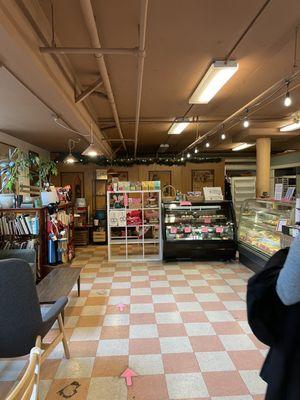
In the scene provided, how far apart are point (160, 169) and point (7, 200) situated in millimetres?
6641

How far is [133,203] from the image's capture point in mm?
6363

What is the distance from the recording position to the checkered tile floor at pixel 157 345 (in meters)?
2.31

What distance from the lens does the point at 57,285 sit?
360 cm

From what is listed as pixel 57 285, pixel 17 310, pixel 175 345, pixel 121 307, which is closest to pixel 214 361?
pixel 175 345

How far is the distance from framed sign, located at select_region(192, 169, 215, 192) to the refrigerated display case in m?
4.70

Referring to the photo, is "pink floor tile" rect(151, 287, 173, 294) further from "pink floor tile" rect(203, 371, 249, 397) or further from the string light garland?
the string light garland

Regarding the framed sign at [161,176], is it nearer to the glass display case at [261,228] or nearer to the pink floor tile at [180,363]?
the glass display case at [261,228]

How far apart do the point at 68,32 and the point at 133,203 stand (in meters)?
3.99

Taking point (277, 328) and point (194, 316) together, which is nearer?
point (277, 328)

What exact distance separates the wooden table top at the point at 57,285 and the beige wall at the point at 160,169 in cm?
591

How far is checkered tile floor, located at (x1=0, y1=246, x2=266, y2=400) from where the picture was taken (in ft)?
7.59

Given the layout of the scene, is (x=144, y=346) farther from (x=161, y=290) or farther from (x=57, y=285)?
(x=161, y=290)

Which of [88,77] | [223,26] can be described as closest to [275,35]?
[223,26]

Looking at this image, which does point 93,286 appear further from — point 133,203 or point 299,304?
point 299,304
